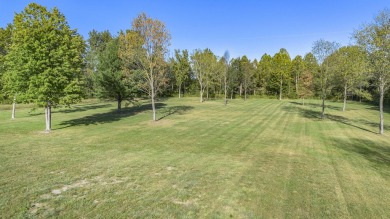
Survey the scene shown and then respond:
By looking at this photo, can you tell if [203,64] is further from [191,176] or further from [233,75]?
[191,176]

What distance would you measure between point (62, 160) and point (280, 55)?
3006 inches

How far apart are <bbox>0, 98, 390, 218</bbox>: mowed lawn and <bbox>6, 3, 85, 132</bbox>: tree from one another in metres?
3.23

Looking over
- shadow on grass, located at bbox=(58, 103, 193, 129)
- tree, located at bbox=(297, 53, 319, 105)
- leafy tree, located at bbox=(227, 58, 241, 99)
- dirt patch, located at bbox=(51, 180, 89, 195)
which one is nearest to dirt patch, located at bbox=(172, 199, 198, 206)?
dirt patch, located at bbox=(51, 180, 89, 195)

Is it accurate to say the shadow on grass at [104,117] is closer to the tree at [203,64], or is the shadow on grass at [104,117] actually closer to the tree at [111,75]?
the tree at [111,75]

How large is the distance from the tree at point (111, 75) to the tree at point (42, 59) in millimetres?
9844

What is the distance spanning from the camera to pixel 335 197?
8.02 m

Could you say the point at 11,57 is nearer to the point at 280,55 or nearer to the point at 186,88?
the point at 186,88

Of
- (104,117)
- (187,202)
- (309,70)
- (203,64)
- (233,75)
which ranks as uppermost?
(203,64)

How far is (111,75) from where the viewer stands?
29.2 meters

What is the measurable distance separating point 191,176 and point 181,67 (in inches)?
2638

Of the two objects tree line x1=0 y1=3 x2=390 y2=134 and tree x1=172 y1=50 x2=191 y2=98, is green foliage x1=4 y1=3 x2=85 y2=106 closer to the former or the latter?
tree line x1=0 y1=3 x2=390 y2=134

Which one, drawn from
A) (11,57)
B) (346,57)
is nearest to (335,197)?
(11,57)

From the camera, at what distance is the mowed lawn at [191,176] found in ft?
23.1

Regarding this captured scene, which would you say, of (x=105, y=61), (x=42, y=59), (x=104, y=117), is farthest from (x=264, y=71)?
(x=42, y=59)
